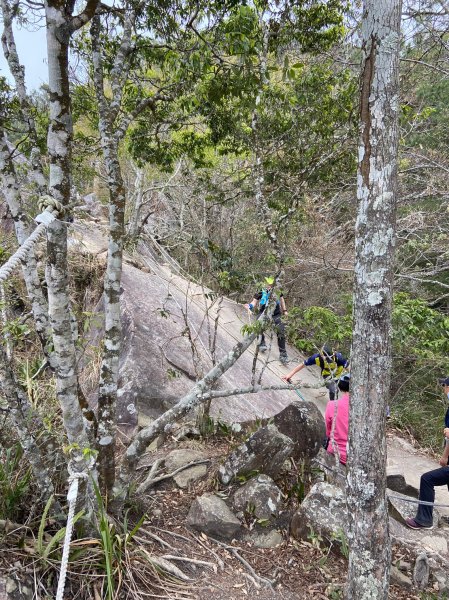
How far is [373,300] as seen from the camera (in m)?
2.54

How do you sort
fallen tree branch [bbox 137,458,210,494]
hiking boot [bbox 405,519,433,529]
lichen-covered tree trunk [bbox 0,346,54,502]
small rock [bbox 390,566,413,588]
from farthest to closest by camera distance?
hiking boot [bbox 405,519,433,529]
fallen tree branch [bbox 137,458,210,494]
small rock [bbox 390,566,413,588]
lichen-covered tree trunk [bbox 0,346,54,502]

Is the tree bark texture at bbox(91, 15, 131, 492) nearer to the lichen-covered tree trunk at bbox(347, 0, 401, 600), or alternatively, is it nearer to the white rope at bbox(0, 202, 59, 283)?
the white rope at bbox(0, 202, 59, 283)

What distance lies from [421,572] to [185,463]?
2506 mm

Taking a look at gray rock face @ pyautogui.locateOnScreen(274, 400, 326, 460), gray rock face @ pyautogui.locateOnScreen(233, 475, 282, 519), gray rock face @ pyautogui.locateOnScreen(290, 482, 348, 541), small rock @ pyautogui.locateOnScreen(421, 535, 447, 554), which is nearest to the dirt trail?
gray rock face @ pyautogui.locateOnScreen(274, 400, 326, 460)

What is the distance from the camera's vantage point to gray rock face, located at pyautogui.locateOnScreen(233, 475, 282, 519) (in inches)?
156

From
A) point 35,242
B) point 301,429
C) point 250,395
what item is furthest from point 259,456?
point 35,242

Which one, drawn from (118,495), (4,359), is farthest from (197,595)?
(4,359)

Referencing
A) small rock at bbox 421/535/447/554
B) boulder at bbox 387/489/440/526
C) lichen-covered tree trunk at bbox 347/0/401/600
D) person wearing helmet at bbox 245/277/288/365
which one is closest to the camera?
lichen-covered tree trunk at bbox 347/0/401/600

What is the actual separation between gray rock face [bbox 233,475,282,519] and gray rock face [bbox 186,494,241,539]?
182 mm

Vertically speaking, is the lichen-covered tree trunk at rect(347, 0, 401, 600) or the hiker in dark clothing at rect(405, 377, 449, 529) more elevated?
the lichen-covered tree trunk at rect(347, 0, 401, 600)

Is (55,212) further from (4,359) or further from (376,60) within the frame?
(376,60)

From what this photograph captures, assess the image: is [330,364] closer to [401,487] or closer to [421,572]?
[421,572]

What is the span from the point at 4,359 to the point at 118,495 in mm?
1557

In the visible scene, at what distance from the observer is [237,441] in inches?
221
